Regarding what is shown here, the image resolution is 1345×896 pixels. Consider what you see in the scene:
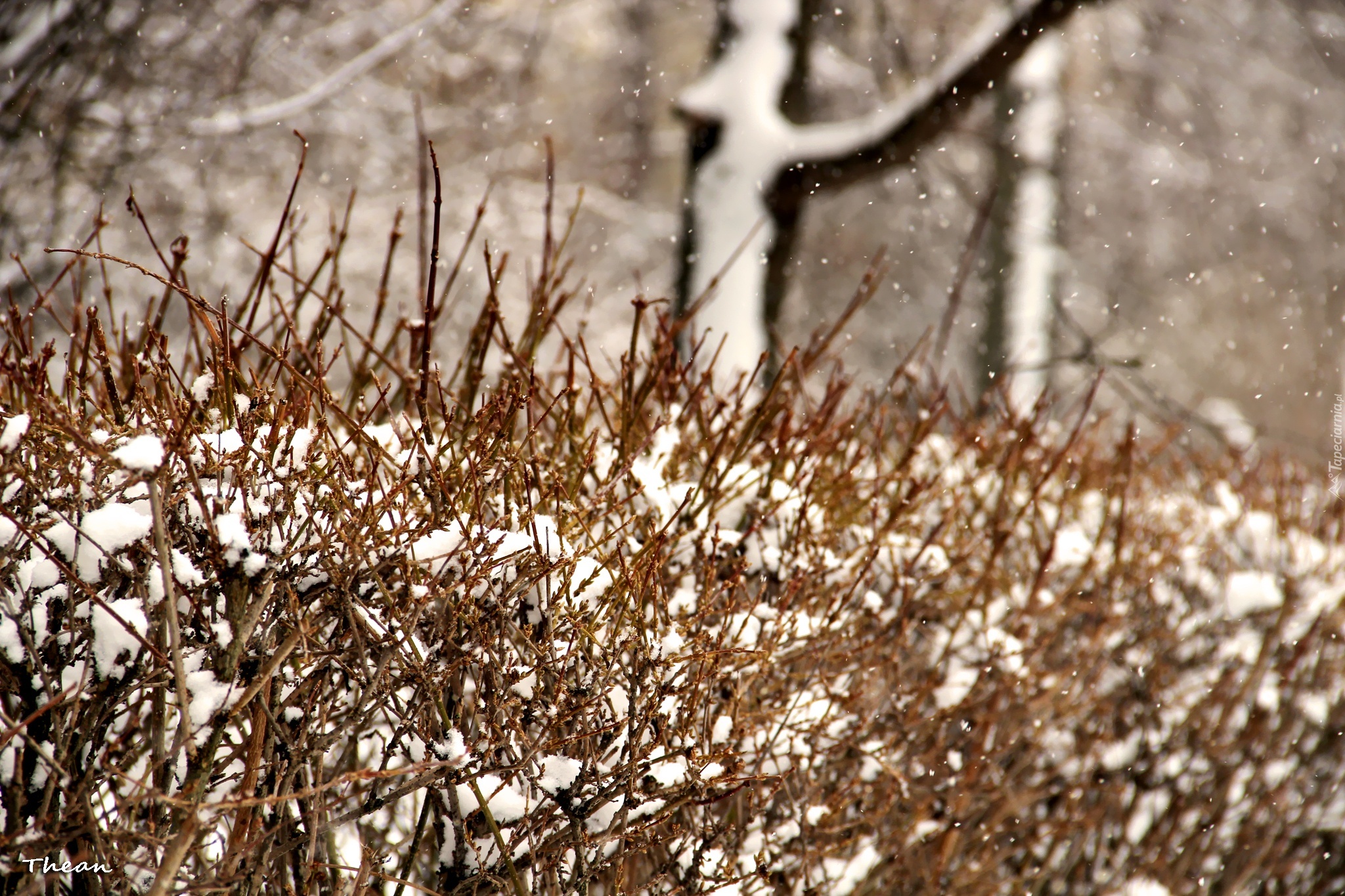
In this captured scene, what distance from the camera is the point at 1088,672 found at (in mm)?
3303

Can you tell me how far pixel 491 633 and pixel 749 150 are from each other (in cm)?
476

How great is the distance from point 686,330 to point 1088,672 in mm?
3633

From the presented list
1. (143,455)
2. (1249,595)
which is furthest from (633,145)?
(143,455)

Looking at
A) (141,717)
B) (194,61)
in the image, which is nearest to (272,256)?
(141,717)

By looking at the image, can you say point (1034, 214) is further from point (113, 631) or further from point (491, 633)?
point (113, 631)

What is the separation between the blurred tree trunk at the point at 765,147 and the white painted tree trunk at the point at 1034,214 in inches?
122

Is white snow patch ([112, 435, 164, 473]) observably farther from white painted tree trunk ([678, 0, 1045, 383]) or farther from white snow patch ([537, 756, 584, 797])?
white painted tree trunk ([678, 0, 1045, 383])

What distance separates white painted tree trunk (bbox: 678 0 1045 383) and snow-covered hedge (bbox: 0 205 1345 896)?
283 centimetres

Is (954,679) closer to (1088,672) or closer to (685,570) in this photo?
(1088,672)

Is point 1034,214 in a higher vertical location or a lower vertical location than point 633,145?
lower

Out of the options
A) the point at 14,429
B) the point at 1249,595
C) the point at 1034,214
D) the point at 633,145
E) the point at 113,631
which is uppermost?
the point at 633,145

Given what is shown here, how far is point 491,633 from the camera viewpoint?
5.62ft

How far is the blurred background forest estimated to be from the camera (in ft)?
22.1

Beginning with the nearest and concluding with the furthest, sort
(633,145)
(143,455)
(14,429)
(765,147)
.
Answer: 1. (143,455)
2. (14,429)
3. (765,147)
4. (633,145)
